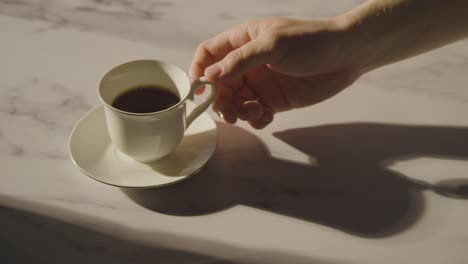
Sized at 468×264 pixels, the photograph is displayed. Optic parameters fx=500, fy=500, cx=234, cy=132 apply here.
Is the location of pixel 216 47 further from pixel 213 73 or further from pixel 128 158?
pixel 128 158

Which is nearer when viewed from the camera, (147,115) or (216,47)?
(147,115)

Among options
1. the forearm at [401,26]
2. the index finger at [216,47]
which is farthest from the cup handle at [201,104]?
the forearm at [401,26]

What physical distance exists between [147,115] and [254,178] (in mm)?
192

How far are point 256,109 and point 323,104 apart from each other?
5.7 inches

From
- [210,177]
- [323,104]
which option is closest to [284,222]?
[210,177]

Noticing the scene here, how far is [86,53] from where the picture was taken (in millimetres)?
985

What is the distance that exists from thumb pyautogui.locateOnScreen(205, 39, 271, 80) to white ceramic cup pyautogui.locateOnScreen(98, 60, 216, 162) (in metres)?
0.02

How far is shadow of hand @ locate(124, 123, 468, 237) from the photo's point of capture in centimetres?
71

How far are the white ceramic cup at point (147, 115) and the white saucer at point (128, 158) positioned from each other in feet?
0.07

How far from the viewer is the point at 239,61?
2.46 feet

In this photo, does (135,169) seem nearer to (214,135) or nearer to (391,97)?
(214,135)

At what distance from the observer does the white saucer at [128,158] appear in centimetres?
72

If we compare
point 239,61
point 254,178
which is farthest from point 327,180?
point 239,61

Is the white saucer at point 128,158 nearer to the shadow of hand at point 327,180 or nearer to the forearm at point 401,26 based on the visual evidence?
the shadow of hand at point 327,180
